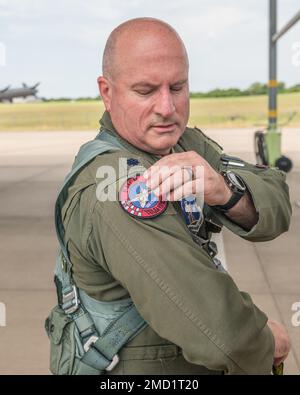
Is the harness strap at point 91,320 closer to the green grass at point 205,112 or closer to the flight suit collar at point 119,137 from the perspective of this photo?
the flight suit collar at point 119,137

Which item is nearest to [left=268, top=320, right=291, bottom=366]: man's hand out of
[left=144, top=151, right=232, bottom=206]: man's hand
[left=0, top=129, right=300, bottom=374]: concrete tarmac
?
[left=144, top=151, right=232, bottom=206]: man's hand

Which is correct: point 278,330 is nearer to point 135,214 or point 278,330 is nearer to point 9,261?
point 135,214

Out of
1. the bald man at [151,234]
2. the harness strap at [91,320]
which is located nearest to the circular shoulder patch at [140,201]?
the bald man at [151,234]

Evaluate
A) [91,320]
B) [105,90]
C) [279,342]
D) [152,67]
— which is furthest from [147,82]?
[279,342]

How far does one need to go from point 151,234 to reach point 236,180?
0.36 m

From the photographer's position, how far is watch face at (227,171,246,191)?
1.42 meters

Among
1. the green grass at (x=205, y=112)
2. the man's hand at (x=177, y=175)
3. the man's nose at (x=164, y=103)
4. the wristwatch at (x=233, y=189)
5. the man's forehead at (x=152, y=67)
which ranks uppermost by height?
the man's forehead at (x=152, y=67)

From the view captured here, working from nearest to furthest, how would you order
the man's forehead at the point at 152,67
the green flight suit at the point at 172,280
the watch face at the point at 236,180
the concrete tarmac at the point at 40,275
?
the green flight suit at the point at 172,280 < the man's forehead at the point at 152,67 < the watch face at the point at 236,180 < the concrete tarmac at the point at 40,275

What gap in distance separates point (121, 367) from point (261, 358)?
36cm

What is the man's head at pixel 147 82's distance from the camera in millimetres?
1329

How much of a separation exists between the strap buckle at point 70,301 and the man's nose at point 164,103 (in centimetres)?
49

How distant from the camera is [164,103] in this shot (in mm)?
1362

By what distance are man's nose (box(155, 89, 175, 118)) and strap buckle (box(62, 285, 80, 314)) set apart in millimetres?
488

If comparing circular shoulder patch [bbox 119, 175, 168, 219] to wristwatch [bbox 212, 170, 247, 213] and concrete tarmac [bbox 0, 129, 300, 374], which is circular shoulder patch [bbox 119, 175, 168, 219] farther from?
concrete tarmac [bbox 0, 129, 300, 374]
